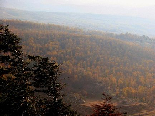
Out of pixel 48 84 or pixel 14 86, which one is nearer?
pixel 14 86

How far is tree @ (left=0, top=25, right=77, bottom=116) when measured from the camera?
17547 mm

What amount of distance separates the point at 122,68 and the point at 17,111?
18340 centimetres

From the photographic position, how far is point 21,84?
18234mm

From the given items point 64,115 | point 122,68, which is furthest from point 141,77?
point 64,115

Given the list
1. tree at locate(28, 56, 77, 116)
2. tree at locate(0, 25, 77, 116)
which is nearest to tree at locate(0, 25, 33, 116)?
tree at locate(0, 25, 77, 116)

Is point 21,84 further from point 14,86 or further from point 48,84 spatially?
point 48,84

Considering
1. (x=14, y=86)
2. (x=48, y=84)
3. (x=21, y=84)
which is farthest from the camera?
(x=48, y=84)

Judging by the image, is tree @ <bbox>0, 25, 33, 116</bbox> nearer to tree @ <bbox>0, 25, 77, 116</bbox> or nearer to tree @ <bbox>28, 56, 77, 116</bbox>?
tree @ <bbox>0, 25, 77, 116</bbox>

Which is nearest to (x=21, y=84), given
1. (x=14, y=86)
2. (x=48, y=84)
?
(x=14, y=86)

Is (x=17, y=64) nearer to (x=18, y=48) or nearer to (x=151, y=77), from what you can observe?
(x=18, y=48)

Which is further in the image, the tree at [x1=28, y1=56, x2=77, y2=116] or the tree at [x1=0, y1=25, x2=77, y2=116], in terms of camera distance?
the tree at [x1=28, y1=56, x2=77, y2=116]

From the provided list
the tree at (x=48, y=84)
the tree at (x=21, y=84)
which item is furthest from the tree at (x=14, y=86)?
the tree at (x=48, y=84)

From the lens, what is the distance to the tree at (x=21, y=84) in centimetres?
1755

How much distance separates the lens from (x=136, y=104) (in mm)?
118812
